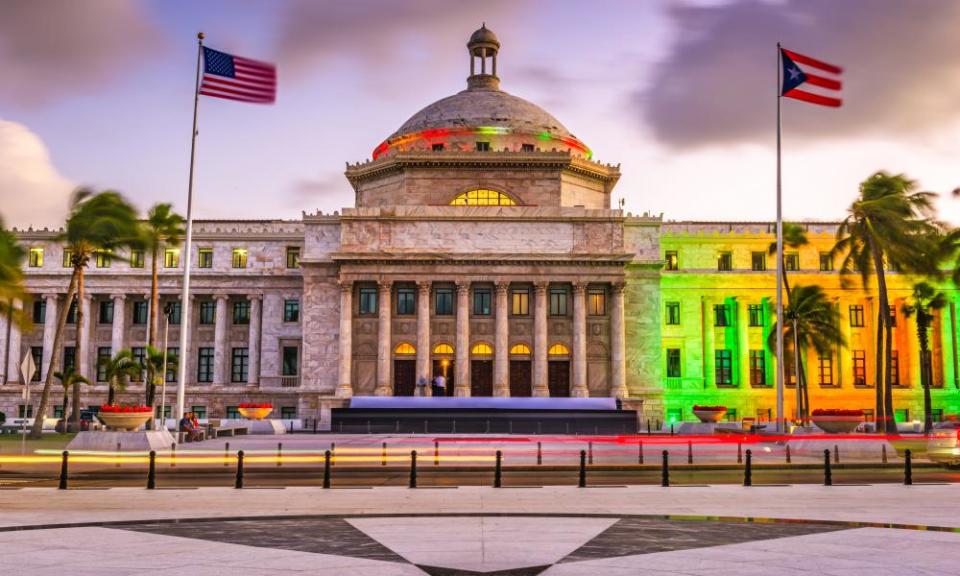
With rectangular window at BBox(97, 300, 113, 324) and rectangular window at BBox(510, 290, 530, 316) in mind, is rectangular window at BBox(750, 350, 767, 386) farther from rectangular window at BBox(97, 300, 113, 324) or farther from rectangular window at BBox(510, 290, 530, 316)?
rectangular window at BBox(97, 300, 113, 324)

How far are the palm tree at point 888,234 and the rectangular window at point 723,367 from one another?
62.8 feet

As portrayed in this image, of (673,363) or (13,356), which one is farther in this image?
(13,356)

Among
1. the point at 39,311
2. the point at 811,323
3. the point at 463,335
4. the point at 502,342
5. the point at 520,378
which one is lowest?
the point at 520,378

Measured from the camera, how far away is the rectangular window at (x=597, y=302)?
225 feet

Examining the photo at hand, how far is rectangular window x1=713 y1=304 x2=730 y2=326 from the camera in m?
75.6

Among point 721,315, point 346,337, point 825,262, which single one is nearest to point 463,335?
point 346,337

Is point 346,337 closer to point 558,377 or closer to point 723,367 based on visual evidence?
point 558,377

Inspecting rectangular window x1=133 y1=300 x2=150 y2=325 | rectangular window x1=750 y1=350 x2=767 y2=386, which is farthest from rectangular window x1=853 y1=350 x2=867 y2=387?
rectangular window x1=133 y1=300 x2=150 y2=325

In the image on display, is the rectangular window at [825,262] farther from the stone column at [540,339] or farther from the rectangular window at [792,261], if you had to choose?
the stone column at [540,339]

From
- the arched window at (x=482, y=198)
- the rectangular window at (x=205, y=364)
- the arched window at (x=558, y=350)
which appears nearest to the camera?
the arched window at (x=558, y=350)

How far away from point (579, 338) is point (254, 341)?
2752cm

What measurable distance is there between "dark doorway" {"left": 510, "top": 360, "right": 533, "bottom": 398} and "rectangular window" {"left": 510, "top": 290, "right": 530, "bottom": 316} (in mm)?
3667

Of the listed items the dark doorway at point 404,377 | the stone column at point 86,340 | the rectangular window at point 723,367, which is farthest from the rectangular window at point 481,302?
the stone column at point 86,340

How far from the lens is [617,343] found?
2645 inches
